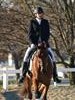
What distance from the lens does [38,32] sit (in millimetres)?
11820

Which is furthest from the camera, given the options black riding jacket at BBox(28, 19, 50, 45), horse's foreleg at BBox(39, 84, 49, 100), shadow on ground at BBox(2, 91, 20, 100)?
shadow on ground at BBox(2, 91, 20, 100)

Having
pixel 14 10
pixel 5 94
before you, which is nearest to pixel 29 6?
pixel 14 10

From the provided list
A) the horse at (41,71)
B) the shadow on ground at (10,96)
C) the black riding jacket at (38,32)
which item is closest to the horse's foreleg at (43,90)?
the horse at (41,71)

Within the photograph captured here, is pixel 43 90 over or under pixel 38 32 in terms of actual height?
under

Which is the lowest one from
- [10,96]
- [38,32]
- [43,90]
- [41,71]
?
[10,96]

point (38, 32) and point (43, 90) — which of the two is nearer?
point (43, 90)

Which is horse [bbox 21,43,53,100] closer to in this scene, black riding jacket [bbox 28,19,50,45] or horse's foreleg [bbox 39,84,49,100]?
horse's foreleg [bbox 39,84,49,100]

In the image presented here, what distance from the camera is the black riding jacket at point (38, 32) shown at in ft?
38.6

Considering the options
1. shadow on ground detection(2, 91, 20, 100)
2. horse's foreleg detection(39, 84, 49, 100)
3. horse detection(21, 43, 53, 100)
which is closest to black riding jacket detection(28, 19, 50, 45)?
horse detection(21, 43, 53, 100)

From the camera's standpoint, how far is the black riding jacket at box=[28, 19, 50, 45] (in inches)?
463

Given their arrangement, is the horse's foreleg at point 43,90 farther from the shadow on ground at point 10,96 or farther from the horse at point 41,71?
the shadow on ground at point 10,96

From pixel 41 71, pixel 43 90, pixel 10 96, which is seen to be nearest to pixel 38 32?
pixel 41 71

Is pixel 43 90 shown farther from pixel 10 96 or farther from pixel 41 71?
pixel 10 96

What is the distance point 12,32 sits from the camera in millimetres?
22891
